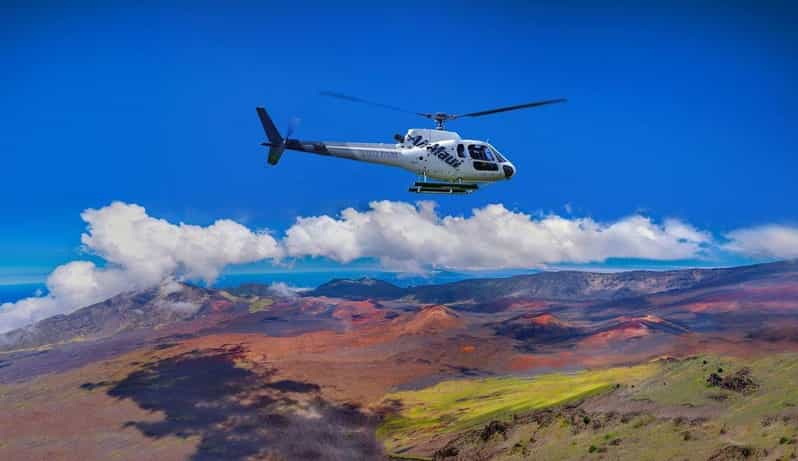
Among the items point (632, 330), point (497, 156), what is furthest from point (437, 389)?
point (497, 156)

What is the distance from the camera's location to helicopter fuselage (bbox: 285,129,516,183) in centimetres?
3631

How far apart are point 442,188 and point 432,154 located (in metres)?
2.82

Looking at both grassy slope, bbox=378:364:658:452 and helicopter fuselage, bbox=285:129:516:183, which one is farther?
grassy slope, bbox=378:364:658:452

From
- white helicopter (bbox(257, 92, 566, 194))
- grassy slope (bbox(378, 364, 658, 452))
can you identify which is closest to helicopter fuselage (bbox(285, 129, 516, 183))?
white helicopter (bbox(257, 92, 566, 194))

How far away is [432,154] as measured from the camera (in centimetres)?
3628

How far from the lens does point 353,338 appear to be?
570ft

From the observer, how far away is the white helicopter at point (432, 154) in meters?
36.3

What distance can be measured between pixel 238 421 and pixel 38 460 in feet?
121

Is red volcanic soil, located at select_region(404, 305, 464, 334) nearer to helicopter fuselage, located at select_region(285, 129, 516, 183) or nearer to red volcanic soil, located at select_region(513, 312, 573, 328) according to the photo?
red volcanic soil, located at select_region(513, 312, 573, 328)

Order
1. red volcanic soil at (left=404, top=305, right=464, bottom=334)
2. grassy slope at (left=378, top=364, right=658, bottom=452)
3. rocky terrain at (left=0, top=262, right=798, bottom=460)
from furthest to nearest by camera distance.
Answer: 1. red volcanic soil at (left=404, top=305, right=464, bottom=334)
2. grassy slope at (left=378, top=364, right=658, bottom=452)
3. rocky terrain at (left=0, top=262, right=798, bottom=460)

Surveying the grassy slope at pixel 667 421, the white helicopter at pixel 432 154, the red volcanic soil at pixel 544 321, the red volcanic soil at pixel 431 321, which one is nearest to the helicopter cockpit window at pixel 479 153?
the white helicopter at pixel 432 154

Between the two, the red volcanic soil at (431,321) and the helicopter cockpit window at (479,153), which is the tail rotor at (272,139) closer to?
the helicopter cockpit window at (479,153)

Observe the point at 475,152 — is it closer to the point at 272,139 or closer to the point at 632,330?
the point at 272,139

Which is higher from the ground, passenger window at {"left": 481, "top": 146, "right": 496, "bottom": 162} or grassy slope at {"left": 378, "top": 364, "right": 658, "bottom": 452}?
passenger window at {"left": 481, "top": 146, "right": 496, "bottom": 162}
